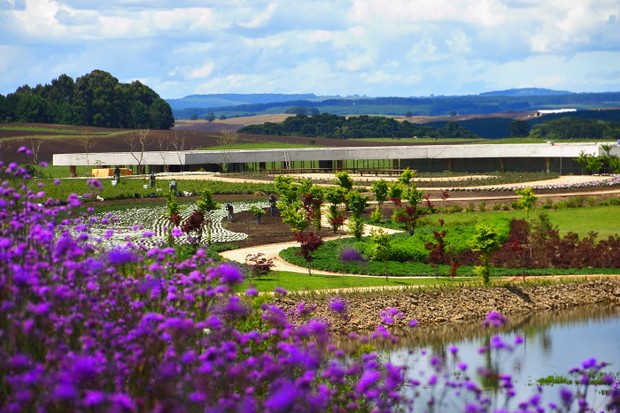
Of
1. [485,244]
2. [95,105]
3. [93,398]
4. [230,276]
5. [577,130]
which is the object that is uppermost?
[95,105]

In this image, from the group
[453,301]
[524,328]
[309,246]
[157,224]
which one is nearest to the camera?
[524,328]

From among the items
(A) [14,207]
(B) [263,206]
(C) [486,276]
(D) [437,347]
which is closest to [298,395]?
(A) [14,207]

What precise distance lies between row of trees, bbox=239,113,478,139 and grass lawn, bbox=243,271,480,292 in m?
133

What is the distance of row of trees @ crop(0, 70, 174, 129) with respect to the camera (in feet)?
486

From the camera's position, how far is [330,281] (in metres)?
31.0

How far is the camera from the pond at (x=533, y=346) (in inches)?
855

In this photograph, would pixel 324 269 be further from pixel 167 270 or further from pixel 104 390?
pixel 104 390

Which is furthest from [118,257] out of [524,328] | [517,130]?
[517,130]

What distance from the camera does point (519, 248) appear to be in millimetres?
34906

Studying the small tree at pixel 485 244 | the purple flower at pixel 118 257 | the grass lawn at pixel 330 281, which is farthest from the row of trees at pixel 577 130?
the purple flower at pixel 118 257

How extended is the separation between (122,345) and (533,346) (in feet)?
54.4

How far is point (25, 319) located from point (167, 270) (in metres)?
3.24

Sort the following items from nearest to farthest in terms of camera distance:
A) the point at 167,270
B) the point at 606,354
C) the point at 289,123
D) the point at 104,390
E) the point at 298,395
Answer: the point at 298,395 < the point at 104,390 < the point at 167,270 < the point at 606,354 < the point at 289,123

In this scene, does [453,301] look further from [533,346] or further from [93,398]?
[93,398]
